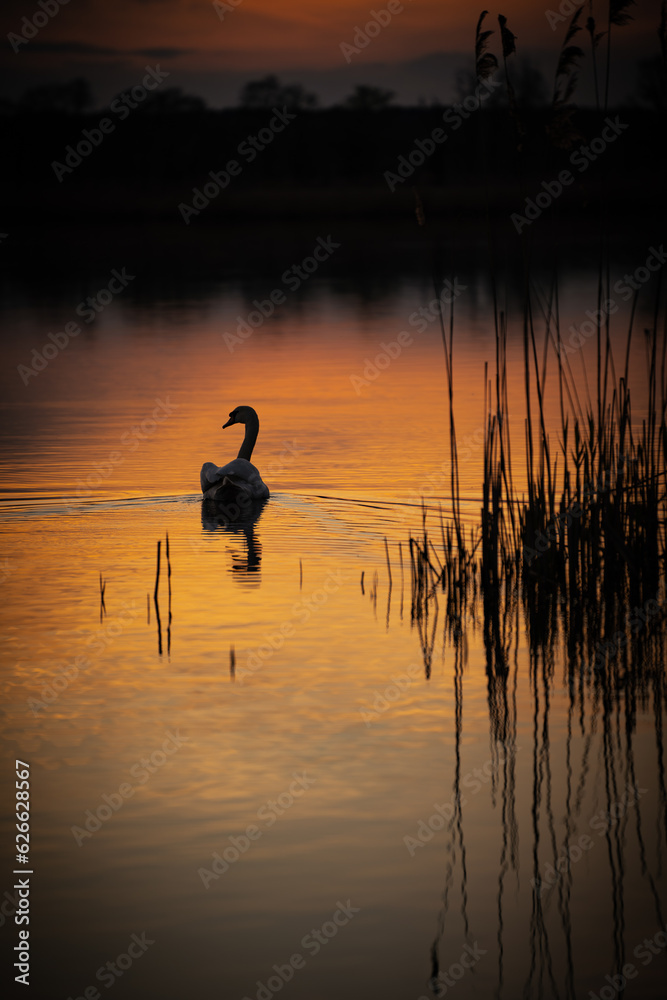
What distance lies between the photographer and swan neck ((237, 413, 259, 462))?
493 inches

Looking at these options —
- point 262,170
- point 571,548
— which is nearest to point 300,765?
point 571,548

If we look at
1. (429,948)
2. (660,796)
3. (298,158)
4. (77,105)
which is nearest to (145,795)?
(429,948)

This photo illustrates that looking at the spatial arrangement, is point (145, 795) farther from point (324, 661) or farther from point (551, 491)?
point (551, 491)

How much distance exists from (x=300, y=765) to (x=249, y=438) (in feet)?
24.3

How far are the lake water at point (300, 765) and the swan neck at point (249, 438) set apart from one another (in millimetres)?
596

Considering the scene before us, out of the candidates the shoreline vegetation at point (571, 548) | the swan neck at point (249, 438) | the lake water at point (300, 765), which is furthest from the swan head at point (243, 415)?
the shoreline vegetation at point (571, 548)

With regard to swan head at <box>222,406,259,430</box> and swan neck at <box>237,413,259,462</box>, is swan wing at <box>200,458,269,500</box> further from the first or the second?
swan head at <box>222,406,259,430</box>

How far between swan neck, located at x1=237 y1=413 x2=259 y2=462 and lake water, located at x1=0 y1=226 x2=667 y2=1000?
0.60 metres

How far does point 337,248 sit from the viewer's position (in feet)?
193

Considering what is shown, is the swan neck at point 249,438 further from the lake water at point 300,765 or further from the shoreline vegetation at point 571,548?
the shoreline vegetation at point 571,548

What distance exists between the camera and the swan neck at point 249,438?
12.5 m

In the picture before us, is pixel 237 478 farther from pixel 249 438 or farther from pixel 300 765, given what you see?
pixel 300 765

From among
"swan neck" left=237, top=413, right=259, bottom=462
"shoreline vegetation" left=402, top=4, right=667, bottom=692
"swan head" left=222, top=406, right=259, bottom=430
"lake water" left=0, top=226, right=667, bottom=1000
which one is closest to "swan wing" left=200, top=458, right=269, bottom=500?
"lake water" left=0, top=226, right=667, bottom=1000

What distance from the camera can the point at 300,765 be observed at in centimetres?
542
